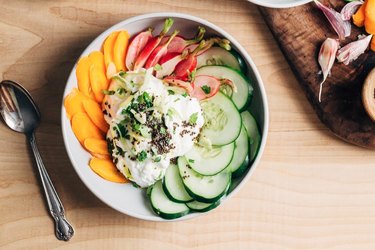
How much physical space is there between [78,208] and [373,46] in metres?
0.93

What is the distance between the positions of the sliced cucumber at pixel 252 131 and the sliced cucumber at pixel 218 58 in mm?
133

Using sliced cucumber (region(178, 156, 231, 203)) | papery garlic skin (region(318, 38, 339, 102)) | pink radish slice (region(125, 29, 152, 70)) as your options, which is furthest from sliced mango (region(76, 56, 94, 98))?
papery garlic skin (region(318, 38, 339, 102))

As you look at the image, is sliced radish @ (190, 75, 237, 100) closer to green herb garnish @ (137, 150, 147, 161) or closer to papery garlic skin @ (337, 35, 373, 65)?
green herb garnish @ (137, 150, 147, 161)

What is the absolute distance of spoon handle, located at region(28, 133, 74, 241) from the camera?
1614 mm

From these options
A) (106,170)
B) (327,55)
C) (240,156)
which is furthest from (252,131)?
(106,170)

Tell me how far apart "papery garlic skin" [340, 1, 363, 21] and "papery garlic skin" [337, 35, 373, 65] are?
7 cm

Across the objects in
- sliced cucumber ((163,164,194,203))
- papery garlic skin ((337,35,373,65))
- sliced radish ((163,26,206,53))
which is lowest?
sliced cucumber ((163,164,194,203))

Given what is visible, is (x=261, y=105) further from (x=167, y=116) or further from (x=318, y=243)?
(x=318, y=243)

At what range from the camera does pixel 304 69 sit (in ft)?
5.33

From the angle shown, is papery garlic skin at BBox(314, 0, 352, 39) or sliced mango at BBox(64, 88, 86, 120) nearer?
sliced mango at BBox(64, 88, 86, 120)

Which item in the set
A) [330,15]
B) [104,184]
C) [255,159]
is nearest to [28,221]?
[104,184]

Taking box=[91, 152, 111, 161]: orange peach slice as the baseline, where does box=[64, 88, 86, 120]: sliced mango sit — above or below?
above

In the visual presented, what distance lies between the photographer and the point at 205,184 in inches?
60.2

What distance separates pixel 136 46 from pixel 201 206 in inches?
18.0
